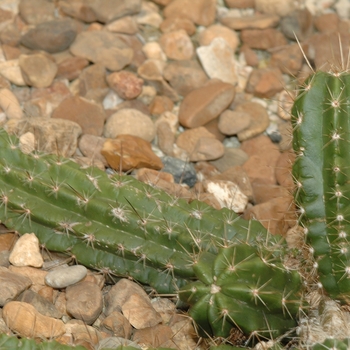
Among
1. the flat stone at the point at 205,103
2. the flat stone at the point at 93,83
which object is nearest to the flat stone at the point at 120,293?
the flat stone at the point at 205,103

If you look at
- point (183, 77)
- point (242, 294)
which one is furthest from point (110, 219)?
point (183, 77)

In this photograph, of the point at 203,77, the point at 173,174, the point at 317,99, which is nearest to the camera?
the point at 317,99

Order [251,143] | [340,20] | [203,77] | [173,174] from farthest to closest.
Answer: [340,20]
[203,77]
[251,143]
[173,174]

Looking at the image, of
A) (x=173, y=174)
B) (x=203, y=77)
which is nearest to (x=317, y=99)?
(x=173, y=174)

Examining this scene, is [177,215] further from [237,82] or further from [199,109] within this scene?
[237,82]

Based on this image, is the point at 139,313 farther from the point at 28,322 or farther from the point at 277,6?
the point at 277,6

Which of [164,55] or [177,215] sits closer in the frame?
[177,215]

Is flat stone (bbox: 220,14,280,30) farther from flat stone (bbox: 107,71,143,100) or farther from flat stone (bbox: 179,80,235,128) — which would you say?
flat stone (bbox: 107,71,143,100)

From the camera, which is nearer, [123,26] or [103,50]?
[103,50]
